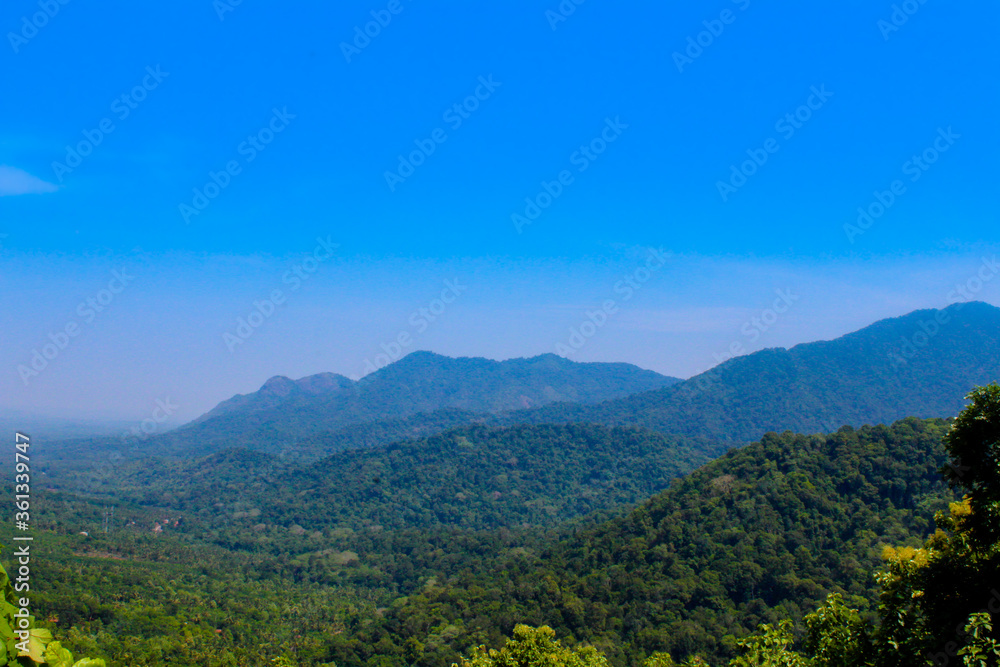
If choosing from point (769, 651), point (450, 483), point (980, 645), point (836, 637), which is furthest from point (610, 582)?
point (450, 483)

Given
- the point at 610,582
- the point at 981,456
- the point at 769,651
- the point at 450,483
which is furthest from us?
the point at 450,483

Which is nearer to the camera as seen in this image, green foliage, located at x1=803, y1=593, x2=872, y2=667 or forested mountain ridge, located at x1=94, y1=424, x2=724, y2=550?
green foliage, located at x1=803, y1=593, x2=872, y2=667

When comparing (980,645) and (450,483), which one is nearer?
(980,645)

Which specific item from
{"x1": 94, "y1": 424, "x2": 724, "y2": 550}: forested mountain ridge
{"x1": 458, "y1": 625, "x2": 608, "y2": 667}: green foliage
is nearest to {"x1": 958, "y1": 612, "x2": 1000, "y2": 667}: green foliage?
{"x1": 458, "y1": 625, "x2": 608, "y2": 667}: green foliage

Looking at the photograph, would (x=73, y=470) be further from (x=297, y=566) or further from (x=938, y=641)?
(x=938, y=641)

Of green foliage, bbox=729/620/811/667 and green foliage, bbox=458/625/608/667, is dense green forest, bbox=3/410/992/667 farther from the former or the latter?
green foliage, bbox=729/620/811/667

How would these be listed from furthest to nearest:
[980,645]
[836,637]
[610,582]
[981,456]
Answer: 1. [610,582]
2. [836,637]
3. [981,456]
4. [980,645]

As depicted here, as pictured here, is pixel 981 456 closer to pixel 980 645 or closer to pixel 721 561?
pixel 980 645

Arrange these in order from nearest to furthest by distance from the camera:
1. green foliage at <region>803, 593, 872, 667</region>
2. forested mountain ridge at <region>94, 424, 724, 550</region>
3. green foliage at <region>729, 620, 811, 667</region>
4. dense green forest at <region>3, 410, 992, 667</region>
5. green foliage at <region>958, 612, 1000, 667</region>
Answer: green foliage at <region>958, 612, 1000, 667</region> → green foliage at <region>803, 593, 872, 667</region> → green foliage at <region>729, 620, 811, 667</region> → dense green forest at <region>3, 410, 992, 667</region> → forested mountain ridge at <region>94, 424, 724, 550</region>

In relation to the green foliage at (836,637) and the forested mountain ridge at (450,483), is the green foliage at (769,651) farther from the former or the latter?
the forested mountain ridge at (450,483)

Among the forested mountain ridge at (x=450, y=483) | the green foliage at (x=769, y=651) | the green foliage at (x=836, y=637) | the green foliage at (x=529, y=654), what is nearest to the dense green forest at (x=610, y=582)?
the green foliage at (x=529, y=654)

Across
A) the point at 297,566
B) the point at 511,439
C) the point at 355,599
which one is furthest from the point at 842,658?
the point at 511,439

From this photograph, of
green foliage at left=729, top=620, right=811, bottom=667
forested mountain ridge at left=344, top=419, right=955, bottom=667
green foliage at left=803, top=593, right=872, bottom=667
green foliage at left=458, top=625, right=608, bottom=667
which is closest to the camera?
green foliage at left=803, top=593, right=872, bottom=667

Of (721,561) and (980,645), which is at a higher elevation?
(980,645)
